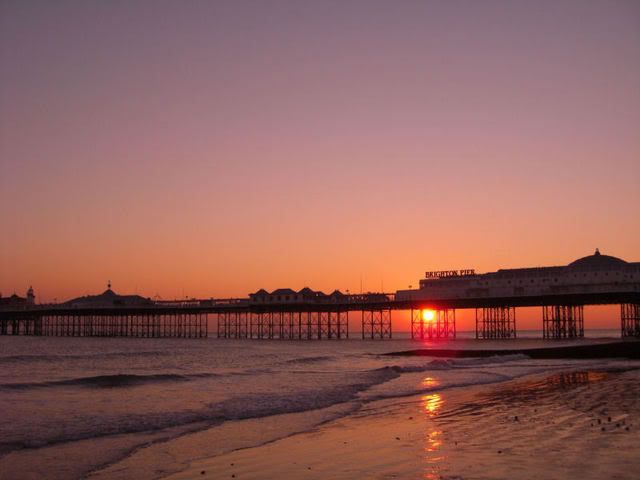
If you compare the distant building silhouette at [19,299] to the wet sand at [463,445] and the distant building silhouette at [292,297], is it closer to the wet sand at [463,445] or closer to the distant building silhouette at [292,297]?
the distant building silhouette at [292,297]

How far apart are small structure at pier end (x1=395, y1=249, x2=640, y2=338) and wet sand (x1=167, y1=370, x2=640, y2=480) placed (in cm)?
A: 5128

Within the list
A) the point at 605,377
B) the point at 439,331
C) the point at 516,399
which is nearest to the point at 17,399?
the point at 516,399

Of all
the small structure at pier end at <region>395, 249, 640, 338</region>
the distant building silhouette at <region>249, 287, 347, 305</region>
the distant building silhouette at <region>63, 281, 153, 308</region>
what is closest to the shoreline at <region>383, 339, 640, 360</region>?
the small structure at pier end at <region>395, 249, 640, 338</region>

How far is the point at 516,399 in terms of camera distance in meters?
17.9

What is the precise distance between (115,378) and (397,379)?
11566 millimetres

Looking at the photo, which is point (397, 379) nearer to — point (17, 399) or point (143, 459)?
point (17, 399)

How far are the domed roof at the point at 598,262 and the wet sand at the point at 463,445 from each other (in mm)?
56031

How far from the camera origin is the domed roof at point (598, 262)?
69188 millimetres

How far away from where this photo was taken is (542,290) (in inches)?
2803

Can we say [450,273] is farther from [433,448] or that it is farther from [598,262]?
[433,448]

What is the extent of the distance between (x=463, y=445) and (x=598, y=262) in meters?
64.7

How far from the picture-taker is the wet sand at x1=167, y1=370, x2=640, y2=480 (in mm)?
8938

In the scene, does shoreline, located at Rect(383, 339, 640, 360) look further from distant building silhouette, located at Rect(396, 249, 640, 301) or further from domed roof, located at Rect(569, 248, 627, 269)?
domed roof, located at Rect(569, 248, 627, 269)

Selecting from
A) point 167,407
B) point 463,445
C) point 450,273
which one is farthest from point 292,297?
point 463,445
